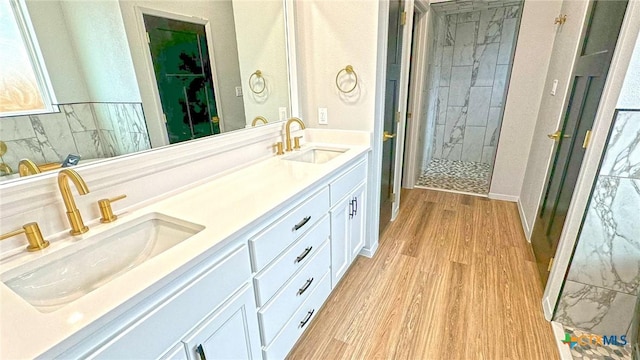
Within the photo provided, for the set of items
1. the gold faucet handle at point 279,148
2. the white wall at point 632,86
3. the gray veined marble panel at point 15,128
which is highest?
the white wall at point 632,86

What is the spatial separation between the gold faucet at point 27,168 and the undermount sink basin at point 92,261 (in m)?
0.28

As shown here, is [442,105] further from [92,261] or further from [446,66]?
[92,261]

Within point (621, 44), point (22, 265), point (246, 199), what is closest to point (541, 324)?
point (621, 44)

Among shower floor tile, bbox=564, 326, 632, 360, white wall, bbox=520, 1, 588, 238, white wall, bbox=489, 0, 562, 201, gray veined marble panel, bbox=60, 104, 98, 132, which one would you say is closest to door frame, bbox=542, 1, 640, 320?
shower floor tile, bbox=564, 326, 632, 360

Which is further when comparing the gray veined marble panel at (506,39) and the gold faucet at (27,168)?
the gray veined marble panel at (506,39)

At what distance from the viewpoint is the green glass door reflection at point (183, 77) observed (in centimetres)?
134

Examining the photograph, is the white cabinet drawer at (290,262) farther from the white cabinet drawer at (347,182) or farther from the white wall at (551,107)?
the white wall at (551,107)

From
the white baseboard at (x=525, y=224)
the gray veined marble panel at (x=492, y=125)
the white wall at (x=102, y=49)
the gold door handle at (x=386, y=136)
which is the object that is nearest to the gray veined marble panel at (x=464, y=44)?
the gray veined marble panel at (x=492, y=125)

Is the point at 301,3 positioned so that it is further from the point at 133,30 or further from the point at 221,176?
the point at 221,176

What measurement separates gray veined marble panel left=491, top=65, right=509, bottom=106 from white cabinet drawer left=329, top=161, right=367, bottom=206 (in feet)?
10.9

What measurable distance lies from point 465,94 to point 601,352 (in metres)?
3.73

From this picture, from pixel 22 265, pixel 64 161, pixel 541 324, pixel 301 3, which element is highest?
pixel 301 3

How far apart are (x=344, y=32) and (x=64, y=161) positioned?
1.65m

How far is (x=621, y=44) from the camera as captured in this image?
123 cm
